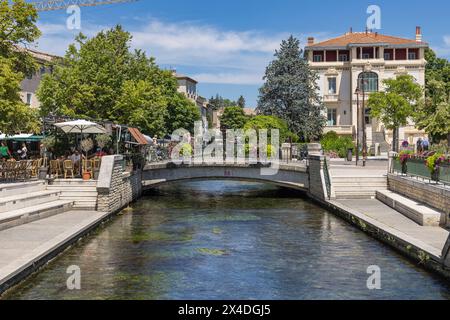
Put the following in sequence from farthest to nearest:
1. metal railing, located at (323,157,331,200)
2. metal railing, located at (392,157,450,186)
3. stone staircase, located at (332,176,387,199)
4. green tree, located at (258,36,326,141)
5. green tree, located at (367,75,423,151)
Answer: green tree, located at (258,36,326,141) → green tree, located at (367,75,423,151) → metal railing, located at (323,157,331,200) → stone staircase, located at (332,176,387,199) → metal railing, located at (392,157,450,186)

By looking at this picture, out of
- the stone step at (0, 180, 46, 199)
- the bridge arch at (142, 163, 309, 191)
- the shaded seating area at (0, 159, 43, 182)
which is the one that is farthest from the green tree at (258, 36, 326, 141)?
the stone step at (0, 180, 46, 199)

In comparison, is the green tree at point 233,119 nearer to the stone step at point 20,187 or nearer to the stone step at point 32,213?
the stone step at point 20,187

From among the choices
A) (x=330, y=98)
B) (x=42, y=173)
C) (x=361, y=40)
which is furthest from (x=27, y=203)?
(x=361, y=40)

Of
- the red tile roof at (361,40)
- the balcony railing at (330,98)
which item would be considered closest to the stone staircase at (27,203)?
the balcony railing at (330,98)

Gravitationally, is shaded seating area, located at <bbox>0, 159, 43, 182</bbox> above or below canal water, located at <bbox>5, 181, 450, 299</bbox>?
above

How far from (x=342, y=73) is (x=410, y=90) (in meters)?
16.8

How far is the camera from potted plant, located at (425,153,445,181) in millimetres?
22016

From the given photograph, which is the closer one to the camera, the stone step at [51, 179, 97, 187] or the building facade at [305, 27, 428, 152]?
the stone step at [51, 179, 97, 187]

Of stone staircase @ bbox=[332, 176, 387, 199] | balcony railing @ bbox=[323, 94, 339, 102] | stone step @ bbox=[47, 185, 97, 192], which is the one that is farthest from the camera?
balcony railing @ bbox=[323, 94, 339, 102]

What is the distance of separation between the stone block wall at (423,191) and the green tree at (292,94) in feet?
113

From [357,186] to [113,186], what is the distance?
507 inches

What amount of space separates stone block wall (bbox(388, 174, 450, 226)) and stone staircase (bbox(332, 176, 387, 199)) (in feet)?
2.27

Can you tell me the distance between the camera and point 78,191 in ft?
83.8

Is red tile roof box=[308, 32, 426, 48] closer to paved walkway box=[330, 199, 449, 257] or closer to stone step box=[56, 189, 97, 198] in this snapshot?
paved walkway box=[330, 199, 449, 257]
